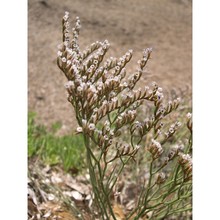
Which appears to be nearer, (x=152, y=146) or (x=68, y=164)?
(x=152, y=146)

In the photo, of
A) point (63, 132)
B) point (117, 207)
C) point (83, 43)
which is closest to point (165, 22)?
point (83, 43)

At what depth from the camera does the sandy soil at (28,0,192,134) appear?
5141 mm

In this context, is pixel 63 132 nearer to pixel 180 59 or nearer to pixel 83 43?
pixel 83 43

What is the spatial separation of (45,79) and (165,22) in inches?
84.8

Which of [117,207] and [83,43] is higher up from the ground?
[83,43]

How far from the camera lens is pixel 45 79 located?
17.7ft

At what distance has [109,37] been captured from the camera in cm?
608

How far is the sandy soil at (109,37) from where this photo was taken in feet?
16.9

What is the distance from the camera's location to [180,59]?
598 cm
